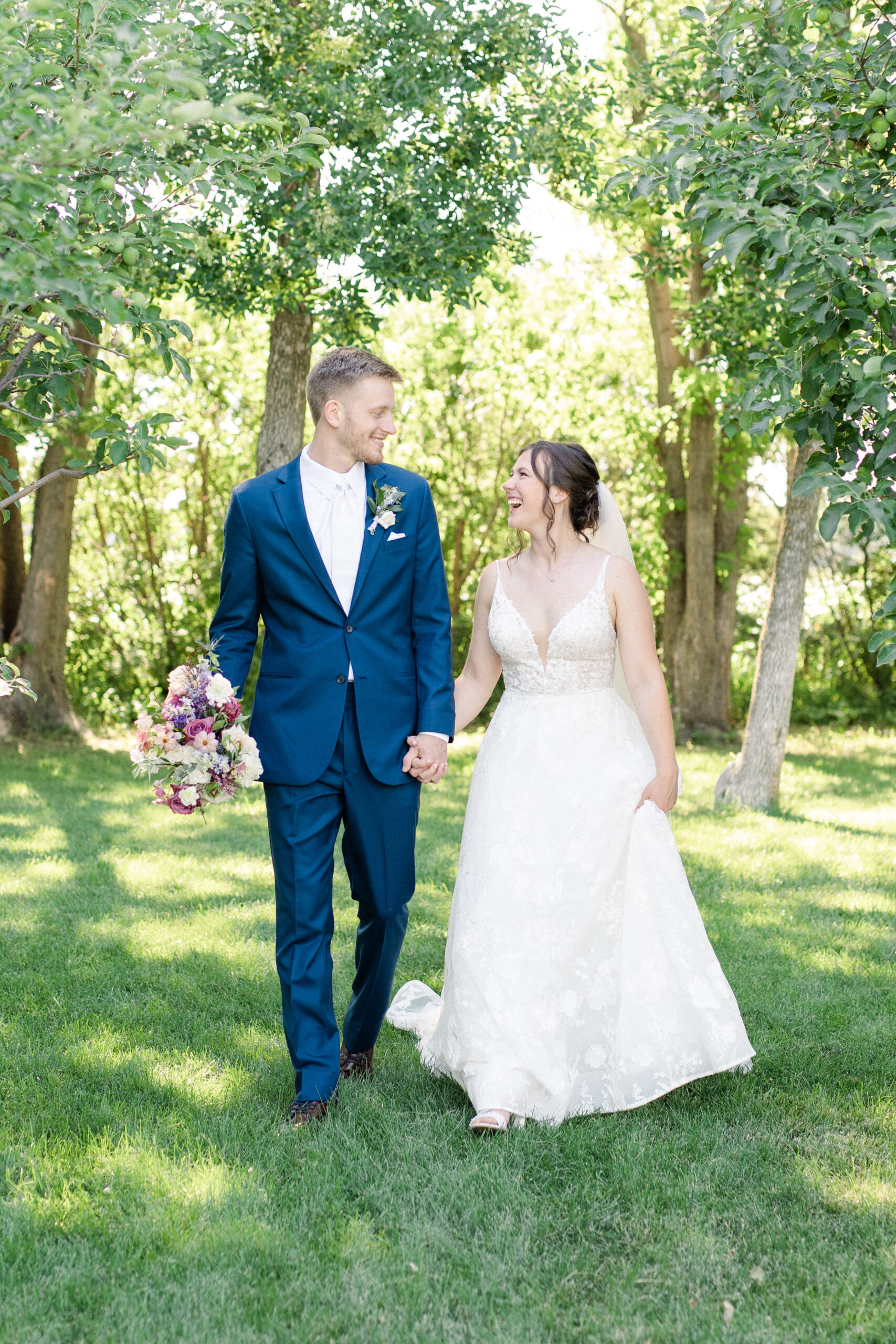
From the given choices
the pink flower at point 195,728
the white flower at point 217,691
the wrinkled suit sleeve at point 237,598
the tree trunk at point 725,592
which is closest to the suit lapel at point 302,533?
the wrinkled suit sleeve at point 237,598

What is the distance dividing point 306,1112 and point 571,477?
6.86 feet

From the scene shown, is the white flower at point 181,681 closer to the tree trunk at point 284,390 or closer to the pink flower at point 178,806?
the pink flower at point 178,806

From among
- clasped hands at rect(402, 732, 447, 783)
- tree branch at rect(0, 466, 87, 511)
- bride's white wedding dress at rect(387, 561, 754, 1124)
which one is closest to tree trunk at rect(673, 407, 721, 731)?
bride's white wedding dress at rect(387, 561, 754, 1124)

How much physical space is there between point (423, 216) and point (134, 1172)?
6317 mm

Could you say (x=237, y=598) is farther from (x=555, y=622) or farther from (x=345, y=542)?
(x=555, y=622)

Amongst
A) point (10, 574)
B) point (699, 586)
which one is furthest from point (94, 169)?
point (699, 586)

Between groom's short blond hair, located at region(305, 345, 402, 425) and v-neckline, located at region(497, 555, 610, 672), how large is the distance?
2.73 ft

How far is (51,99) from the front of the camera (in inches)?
95.3

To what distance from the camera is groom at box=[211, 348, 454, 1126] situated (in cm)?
352

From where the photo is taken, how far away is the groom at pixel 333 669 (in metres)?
3.52

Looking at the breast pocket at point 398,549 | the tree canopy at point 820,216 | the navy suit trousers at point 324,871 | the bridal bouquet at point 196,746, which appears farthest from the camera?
the breast pocket at point 398,549

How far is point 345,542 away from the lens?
11.9 feet

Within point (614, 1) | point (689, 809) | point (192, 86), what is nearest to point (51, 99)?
point (192, 86)

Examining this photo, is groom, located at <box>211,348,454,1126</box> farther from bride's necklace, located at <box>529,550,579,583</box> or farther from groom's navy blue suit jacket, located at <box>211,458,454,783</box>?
bride's necklace, located at <box>529,550,579,583</box>
